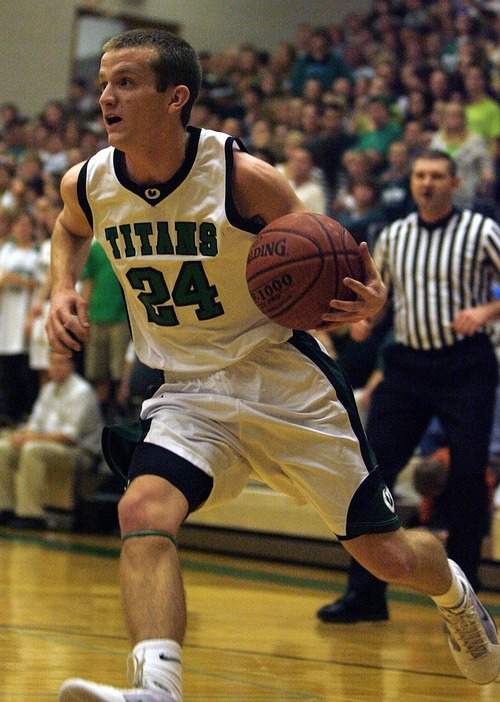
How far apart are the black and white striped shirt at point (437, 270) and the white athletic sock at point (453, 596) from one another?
6.46ft

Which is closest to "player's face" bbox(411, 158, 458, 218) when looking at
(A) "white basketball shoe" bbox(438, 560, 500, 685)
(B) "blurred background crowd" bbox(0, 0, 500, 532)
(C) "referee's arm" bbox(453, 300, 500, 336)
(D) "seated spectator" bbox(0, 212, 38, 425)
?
(C) "referee's arm" bbox(453, 300, 500, 336)

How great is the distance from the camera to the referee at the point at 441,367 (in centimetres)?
533

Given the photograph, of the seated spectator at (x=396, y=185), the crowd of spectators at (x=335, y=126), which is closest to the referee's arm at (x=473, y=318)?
the crowd of spectators at (x=335, y=126)

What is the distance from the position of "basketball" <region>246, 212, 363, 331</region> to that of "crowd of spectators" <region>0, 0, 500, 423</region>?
5.18m

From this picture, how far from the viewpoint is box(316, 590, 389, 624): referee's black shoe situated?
5227mm

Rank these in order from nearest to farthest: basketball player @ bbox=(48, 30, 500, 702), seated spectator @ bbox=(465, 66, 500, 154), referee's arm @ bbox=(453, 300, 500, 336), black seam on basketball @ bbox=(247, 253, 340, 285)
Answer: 1. black seam on basketball @ bbox=(247, 253, 340, 285)
2. basketball player @ bbox=(48, 30, 500, 702)
3. referee's arm @ bbox=(453, 300, 500, 336)
4. seated spectator @ bbox=(465, 66, 500, 154)

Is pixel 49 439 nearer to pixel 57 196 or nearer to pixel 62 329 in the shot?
pixel 57 196

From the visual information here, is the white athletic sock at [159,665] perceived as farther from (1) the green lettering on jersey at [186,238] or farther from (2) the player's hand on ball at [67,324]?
(1) the green lettering on jersey at [186,238]

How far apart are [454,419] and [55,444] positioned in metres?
4.60

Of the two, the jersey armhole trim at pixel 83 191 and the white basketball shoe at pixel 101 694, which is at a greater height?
the jersey armhole trim at pixel 83 191

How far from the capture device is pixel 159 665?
2.64m

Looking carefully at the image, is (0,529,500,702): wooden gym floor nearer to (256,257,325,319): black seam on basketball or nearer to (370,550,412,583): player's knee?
(370,550,412,583): player's knee

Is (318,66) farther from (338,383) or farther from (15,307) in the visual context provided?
(338,383)

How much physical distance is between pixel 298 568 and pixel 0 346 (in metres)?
4.11
